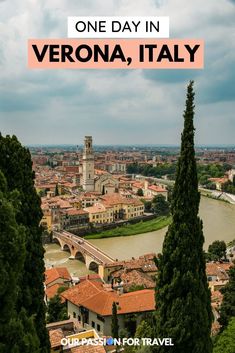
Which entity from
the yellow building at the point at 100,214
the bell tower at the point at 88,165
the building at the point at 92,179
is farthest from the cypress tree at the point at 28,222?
the building at the point at 92,179

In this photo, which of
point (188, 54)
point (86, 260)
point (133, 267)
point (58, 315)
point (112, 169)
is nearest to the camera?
point (188, 54)

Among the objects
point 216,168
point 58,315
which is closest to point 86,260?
point 58,315

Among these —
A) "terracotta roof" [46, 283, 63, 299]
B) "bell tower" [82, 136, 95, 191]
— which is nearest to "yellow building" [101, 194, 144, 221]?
"bell tower" [82, 136, 95, 191]

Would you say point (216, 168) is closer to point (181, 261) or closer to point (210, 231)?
point (210, 231)

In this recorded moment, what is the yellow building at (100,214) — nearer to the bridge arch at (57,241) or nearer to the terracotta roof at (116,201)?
the terracotta roof at (116,201)

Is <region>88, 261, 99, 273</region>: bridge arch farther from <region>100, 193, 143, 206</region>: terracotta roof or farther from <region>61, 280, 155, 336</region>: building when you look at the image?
<region>100, 193, 143, 206</region>: terracotta roof

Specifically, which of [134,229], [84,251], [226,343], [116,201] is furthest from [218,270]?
[116,201]
